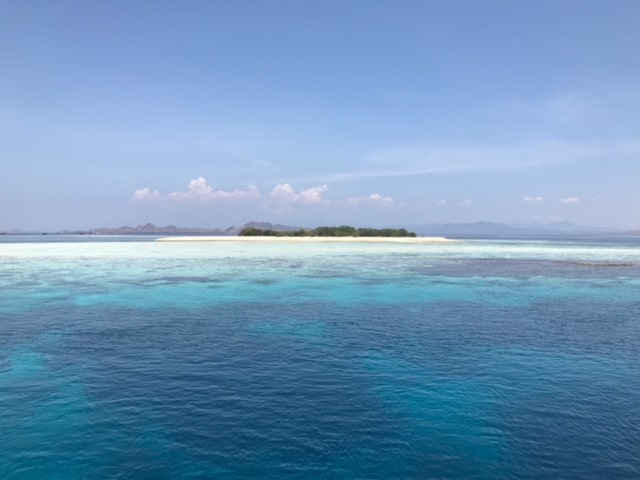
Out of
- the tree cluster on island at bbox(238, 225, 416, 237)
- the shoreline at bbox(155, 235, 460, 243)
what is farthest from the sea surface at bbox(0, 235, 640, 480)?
the tree cluster on island at bbox(238, 225, 416, 237)

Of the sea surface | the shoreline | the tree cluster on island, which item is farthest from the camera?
the tree cluster on island

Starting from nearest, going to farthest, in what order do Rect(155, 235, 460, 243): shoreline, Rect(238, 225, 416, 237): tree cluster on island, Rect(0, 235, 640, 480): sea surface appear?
Rect(0, 235, 640, 480): sea surface < Rect(155, 235, 460, 243): shoreline < Rect(238, 225, 416, 237): tree cluster on island

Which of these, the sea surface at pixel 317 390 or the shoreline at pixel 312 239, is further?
the shoreline at pixel 312 239

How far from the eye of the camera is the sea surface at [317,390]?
7785 millimetres

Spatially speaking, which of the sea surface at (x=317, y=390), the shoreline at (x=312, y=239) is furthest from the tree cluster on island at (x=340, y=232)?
the sea surface at (x=317, y=390)

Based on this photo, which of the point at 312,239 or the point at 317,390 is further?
the point at 312,239

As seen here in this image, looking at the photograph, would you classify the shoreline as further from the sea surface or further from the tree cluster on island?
the sea surface

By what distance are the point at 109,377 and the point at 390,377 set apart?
7.62 m

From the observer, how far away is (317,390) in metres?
10.8

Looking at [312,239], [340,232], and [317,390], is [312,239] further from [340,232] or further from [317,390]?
[317,390]

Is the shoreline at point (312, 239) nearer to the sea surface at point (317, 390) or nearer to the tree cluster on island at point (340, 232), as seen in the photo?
the tree cluster on island at point (340, 232)

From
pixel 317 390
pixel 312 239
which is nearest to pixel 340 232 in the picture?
pixel 312 239

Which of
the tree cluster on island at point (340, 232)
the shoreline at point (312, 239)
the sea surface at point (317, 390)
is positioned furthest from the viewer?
the tree cluster on island at point (340, 232)

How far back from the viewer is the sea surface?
7785mm
